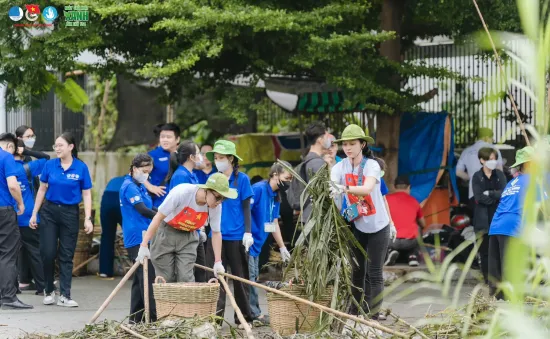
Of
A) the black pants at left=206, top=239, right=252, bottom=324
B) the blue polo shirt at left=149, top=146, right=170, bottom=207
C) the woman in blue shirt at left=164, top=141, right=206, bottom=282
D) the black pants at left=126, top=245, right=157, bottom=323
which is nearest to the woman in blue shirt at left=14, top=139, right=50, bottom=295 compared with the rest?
the blue polo shirt at left=149, top=146, right=170, bottom=207

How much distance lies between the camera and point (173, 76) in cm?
1236

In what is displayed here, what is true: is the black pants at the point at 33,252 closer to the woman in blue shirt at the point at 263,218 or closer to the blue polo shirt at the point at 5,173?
the blue polo shirt at the point at 5,173

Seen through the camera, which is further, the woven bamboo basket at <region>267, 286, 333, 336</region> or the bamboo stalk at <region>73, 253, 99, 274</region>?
the bamboo stalk at <region>73, 253, 99, 274</region>

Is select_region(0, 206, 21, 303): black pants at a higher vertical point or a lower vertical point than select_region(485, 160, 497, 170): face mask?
lower

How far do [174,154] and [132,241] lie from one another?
1.04 metres

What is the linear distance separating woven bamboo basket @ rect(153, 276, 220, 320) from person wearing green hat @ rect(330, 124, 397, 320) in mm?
1589

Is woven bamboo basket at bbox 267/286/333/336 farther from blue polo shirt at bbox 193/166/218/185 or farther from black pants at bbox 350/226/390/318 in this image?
blue polo shirt at bbox 193/166/218/185

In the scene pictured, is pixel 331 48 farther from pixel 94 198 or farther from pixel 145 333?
pixel 94 198

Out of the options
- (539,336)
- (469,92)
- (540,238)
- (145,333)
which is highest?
(469,92)

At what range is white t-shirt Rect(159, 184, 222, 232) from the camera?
24.5ft

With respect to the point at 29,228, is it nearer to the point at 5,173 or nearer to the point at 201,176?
the point at 5,173

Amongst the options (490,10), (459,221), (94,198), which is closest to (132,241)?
(490,10)

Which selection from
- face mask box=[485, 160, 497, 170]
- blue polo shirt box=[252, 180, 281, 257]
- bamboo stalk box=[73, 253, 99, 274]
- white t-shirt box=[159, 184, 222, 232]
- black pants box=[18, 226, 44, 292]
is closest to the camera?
white t-shirt box=[159, 184, 222, 232]

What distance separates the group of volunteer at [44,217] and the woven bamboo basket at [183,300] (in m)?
2.96
